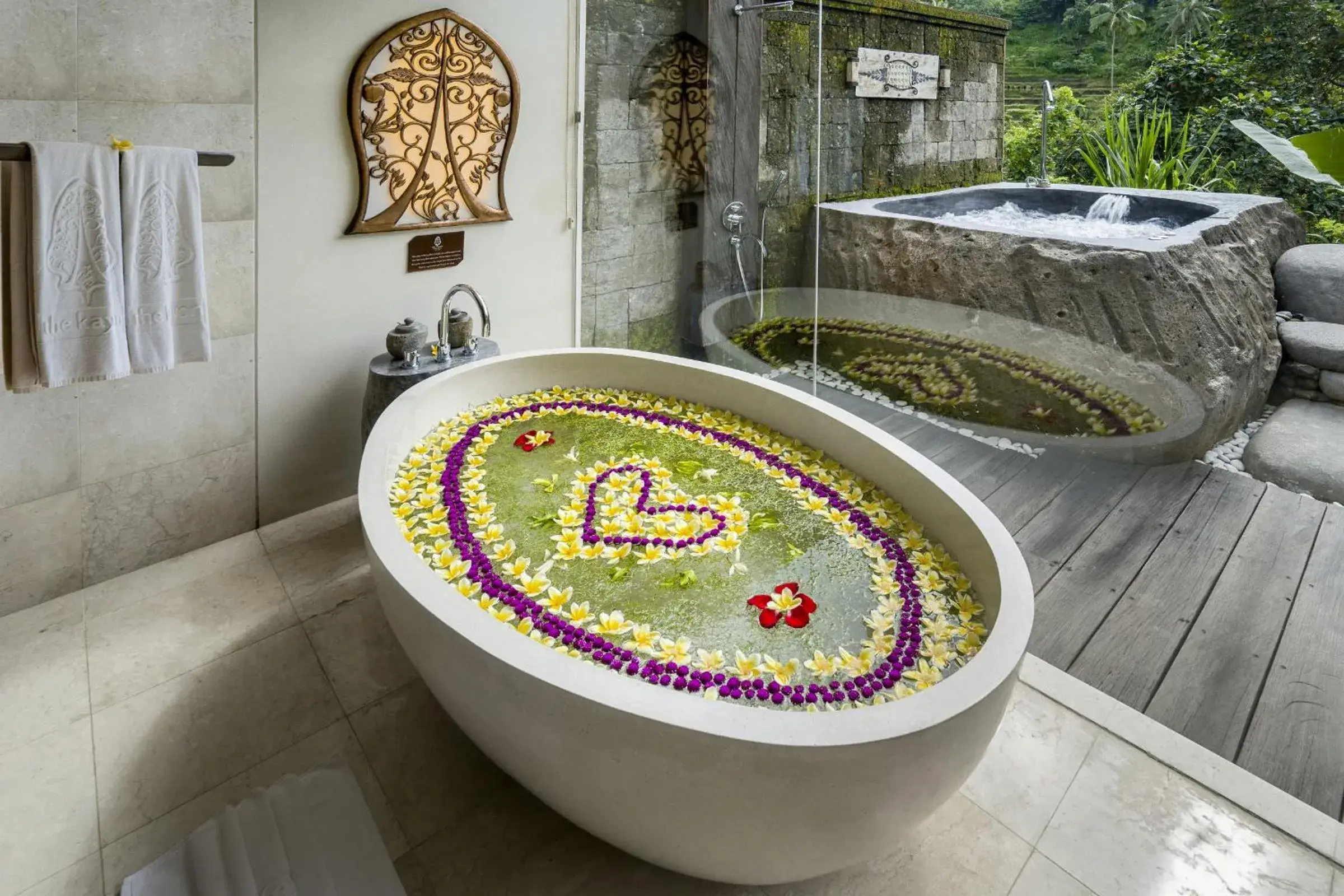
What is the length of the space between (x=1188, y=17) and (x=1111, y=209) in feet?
1.40

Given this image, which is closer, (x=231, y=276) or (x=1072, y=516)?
(x=1072, y=516)

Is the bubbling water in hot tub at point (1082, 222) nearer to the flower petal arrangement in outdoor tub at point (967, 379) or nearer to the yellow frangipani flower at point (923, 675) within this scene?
the flower petal arrangement in outdoor tub at point (967, 379)

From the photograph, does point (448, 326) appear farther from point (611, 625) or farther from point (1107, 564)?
point (1107, 564)

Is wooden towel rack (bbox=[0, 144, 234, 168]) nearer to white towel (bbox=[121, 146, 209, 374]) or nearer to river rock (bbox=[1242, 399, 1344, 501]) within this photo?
white towel (bbox=[121, 146, 209, 374])

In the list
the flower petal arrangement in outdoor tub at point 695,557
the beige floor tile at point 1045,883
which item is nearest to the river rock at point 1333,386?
the flower petal arrangement in outdoor tub at point 695,557

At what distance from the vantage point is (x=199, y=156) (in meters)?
2.16

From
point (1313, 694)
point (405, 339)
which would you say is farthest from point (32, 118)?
point (1313, 694)

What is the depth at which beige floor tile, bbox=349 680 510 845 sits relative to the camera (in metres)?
1.64

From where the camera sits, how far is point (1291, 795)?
1654 mm

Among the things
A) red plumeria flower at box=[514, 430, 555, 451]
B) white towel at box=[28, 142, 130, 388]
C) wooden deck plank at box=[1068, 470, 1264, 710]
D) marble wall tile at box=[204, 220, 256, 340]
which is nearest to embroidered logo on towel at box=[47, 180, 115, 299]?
white towel at box=[28, 142, 130, 388]

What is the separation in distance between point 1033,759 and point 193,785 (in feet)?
6.42

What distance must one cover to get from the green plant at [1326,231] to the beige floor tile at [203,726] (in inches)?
98.3

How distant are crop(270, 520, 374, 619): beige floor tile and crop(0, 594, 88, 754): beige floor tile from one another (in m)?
0.55

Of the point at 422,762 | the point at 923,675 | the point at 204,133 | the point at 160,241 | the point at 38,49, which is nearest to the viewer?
the point at 923,675
